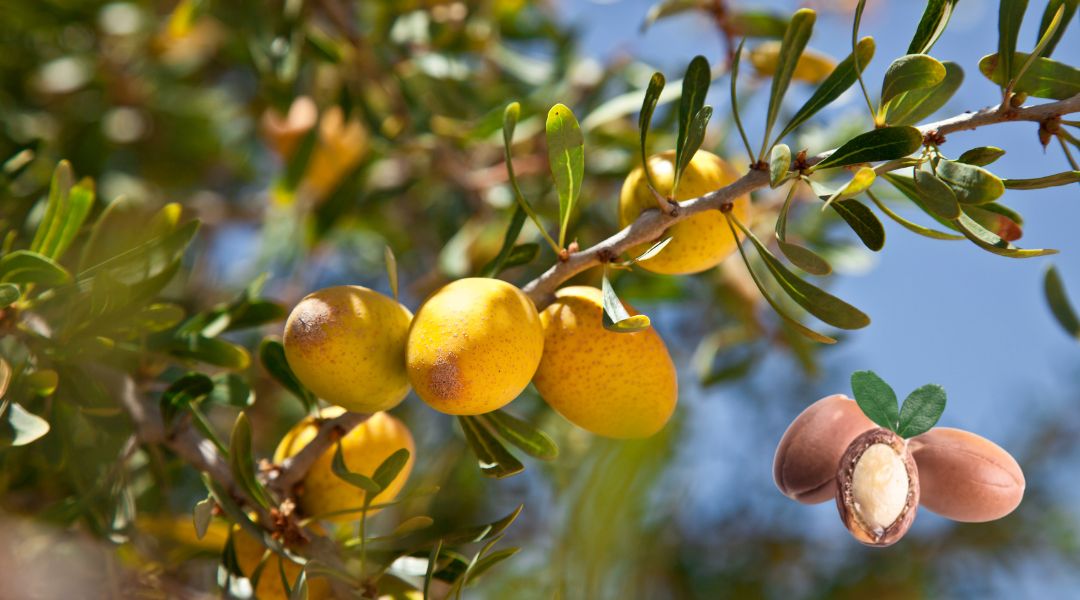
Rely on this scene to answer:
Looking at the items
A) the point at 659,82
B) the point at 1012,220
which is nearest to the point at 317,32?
the point at 659,82

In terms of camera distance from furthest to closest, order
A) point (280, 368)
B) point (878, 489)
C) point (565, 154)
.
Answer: point (280, 368), point (565, 154), point (878, 489)

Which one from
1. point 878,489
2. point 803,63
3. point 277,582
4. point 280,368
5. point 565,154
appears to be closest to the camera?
point 878,489

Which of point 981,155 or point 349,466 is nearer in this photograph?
point 981,155

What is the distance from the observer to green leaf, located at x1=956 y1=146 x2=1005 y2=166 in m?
0.85

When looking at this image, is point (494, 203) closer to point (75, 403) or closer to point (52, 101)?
point (75, 403)

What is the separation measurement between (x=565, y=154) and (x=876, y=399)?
39 centimetres

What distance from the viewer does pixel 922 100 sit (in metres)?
0.92

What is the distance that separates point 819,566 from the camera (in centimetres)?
207

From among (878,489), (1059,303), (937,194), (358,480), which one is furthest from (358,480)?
(1059,303)

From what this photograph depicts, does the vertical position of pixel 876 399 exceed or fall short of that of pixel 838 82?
it falls short

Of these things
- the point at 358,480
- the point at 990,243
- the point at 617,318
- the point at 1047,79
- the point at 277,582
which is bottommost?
the point at 277,582

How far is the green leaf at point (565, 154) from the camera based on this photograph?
0.91 m

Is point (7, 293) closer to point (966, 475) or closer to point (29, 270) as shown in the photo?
point (29, 270)

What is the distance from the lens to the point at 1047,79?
0.88 metres
